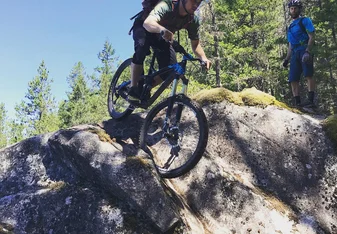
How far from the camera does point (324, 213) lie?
4.16 metres

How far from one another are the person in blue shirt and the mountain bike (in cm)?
309

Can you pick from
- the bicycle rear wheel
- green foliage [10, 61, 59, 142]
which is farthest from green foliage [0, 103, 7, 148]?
the bicycle rear wheel

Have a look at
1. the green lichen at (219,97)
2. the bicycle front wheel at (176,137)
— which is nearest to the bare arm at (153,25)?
the bicycle front wheel at (176,137)

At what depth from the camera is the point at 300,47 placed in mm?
6887

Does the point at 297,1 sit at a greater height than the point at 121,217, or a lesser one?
greater

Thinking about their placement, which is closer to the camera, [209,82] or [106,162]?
[106,162]

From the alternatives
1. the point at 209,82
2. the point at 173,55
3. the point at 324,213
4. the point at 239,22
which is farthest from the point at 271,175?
the point at 239,22

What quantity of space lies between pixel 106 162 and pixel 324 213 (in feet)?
9.76

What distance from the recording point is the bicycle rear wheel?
5.79 m

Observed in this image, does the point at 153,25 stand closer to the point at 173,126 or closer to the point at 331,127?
the point at 173,126

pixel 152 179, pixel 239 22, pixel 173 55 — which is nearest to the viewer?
pixel 152 179

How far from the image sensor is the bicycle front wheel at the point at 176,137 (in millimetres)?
4039

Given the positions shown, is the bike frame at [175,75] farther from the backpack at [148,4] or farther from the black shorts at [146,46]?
the backpack at [148,4]

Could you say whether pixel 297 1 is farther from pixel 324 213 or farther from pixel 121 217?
pixel 121 217
